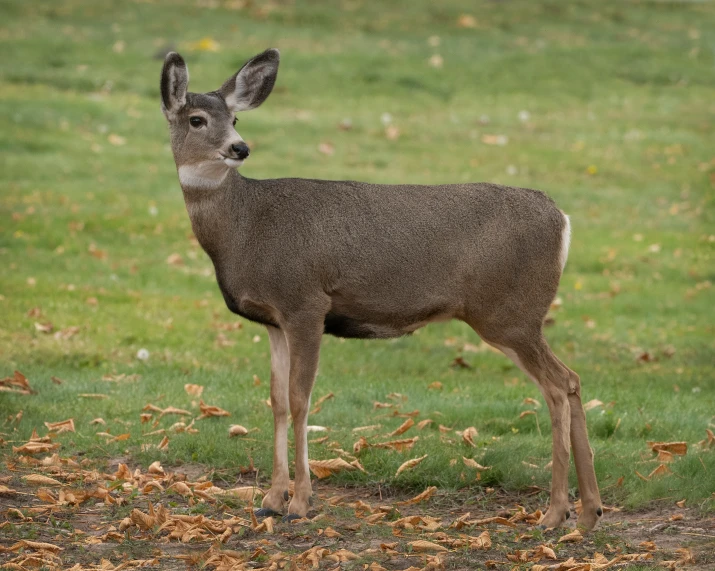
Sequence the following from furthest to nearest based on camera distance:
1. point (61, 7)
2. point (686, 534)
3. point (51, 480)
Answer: point (61, 7), point (51, 480), point (686, 534)

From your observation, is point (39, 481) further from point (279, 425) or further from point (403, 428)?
point (403, 428)

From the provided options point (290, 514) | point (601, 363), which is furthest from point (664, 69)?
point (290, 514)

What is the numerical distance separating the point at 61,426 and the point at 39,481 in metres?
1.38

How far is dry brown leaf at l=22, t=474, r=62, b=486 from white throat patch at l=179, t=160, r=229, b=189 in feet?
6.73

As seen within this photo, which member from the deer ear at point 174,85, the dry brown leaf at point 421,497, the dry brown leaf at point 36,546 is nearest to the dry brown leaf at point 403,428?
the dry brown leaf at point 421,497

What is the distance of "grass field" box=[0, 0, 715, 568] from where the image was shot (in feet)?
28.3

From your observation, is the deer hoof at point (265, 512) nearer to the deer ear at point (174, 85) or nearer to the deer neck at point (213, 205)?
the deer neck at point (213, 205)

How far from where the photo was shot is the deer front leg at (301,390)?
6.74 metres

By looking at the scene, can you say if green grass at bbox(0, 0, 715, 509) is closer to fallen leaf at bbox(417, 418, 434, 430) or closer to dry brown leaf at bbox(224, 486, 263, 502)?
fallen leaf at bbox(417, 418, 434, 430)

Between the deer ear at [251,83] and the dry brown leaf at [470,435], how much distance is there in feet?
8.96

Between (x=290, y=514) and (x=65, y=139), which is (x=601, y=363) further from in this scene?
(x=65, y=139)

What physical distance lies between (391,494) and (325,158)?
1269 centimetres

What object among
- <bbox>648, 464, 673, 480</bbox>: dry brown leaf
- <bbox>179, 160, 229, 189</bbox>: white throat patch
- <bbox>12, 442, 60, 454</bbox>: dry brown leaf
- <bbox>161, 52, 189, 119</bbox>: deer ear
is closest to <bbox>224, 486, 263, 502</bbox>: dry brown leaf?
<bbox>12, 442, 60, 454</bbox>: dry brown leaf

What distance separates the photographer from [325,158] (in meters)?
19.6
